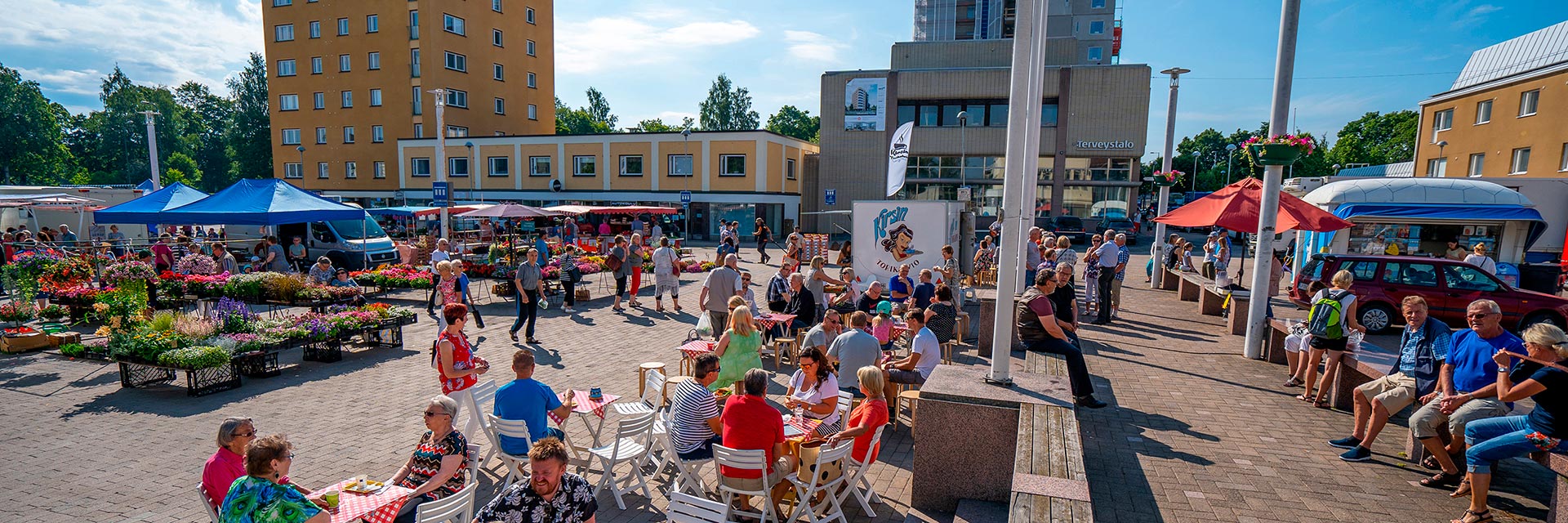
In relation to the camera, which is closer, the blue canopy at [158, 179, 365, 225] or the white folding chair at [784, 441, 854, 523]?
the white folding chair at [784, 441, 854, 523]

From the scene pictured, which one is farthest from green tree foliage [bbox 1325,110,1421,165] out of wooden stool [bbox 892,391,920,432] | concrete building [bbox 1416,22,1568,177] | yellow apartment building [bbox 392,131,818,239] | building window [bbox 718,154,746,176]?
wooden stool [bbox 892,391,920,432]

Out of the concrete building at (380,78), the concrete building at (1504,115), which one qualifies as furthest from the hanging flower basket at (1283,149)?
the concrete building at (380,78)

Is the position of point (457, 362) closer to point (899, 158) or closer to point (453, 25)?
point (899, 158)

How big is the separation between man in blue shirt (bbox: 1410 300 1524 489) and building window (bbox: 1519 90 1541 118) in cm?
3172

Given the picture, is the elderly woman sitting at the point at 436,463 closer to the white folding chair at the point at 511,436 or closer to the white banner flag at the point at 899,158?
the white folding chair at the point at 511,436

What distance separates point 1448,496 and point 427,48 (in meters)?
47.4

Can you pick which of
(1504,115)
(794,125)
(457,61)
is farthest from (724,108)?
(1504,115)

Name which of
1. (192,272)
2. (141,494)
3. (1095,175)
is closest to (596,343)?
(141,494)

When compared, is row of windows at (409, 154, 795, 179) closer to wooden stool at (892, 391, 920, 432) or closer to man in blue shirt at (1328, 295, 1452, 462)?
wooden stool at (892, 391, 920, 432)

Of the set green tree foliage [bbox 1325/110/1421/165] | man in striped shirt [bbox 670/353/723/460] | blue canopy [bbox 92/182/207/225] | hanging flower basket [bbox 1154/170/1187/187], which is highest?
green tree foliage [bbox 1325/110/1421/165]

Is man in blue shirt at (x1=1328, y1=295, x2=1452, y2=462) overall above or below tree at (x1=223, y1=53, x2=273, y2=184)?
below

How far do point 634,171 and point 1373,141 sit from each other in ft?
269

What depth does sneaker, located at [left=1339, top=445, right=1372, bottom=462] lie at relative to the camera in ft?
19.1

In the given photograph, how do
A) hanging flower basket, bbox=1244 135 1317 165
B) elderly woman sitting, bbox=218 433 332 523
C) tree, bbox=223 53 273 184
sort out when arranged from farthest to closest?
tree, bbox=223 53 273 184 < hanging flower basket, bbox=1244 135 1317 165 < elderly woman sitting, bbox=218 433 332 523
